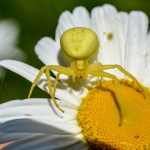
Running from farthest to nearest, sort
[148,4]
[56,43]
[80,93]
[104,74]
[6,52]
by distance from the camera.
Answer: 1. [148,4]
2. [6,52]
3. [56,43]
4. [80,93]
5. [104,74]

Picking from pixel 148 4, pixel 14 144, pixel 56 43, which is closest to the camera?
pixel 14 144

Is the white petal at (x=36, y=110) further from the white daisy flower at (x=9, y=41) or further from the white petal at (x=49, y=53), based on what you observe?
the white daisy flower at (x=9, y=41)

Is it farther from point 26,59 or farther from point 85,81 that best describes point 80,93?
point 26,59

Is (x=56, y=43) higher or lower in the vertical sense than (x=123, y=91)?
higher

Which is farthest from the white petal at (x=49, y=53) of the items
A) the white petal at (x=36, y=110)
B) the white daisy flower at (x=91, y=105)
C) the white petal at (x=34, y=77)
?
the white petal at (x=36, y=110)

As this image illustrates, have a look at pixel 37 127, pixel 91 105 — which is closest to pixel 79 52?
pixel 91 105

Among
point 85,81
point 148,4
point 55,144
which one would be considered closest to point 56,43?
point 85,81
